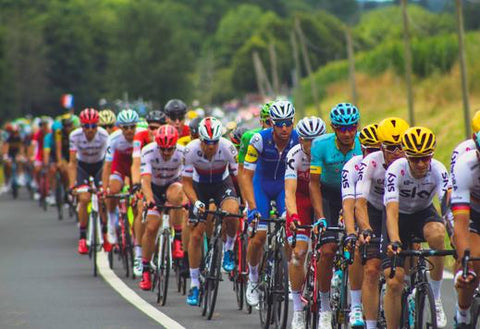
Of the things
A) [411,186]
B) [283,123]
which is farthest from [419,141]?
[283,123]

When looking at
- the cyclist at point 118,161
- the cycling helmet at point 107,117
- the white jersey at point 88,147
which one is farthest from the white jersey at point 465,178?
the cycling helmet at point 107,117

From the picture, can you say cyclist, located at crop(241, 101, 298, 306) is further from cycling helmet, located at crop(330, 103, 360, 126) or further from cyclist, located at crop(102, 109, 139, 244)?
cyclist, located at crop(102, 109, 139, 244)

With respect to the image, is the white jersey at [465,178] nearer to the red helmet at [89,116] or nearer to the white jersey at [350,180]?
the white jersey at [350,180]

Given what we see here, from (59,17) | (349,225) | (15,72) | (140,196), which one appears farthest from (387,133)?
(59,17)

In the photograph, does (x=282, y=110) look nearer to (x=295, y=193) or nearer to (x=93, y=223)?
(x=295, y=193)

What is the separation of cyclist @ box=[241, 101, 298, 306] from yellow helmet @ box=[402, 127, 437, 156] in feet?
11.3

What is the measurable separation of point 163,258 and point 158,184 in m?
1.14

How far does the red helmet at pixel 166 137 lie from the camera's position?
611 inches

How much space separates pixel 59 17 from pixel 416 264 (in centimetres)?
14494

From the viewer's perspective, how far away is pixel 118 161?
62.6ft

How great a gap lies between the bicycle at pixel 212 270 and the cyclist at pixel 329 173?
64.6 inches

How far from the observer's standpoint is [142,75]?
540ft

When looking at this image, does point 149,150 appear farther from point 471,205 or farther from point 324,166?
point 471,205

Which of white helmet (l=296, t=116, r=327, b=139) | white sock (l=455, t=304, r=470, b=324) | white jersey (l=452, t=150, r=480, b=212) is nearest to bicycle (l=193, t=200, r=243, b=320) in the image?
white helmet (l=296, t=116, r=327, b=139)
